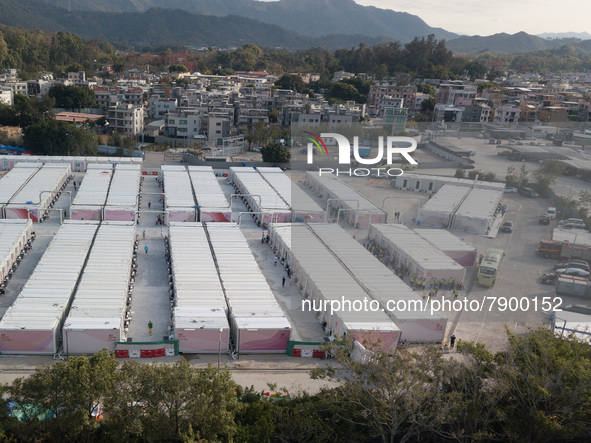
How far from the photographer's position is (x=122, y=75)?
46.2 m

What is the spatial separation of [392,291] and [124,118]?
20.5m

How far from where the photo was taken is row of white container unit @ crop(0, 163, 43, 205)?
525 inches

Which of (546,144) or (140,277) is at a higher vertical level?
(546,144)

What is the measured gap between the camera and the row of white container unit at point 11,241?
9406 millimetres

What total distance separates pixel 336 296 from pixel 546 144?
8.20 meters

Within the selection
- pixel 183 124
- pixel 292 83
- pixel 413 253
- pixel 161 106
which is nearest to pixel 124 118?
pixel 183 124

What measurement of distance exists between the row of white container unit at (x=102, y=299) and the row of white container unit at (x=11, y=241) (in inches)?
57.8

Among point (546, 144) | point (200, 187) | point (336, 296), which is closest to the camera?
point (336, 296)

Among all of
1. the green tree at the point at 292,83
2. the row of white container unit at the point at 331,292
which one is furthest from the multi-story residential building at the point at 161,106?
the row of white container unit at the point at 331,292

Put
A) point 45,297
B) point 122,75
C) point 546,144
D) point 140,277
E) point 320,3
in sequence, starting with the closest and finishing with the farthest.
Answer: point 45,297
point 140,277
point 546,144
point 122,75
point 320,3

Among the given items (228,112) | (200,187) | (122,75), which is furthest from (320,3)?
(200,187)

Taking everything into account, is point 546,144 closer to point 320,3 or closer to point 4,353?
point 4,353

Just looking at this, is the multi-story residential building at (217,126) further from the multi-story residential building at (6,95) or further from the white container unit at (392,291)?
the white container unit at (392,291)

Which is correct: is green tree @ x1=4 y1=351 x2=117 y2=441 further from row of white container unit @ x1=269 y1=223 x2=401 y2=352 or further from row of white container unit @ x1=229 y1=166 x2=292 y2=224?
row of white container unit @ x1=229 y1=166 x2=292 y2=224
